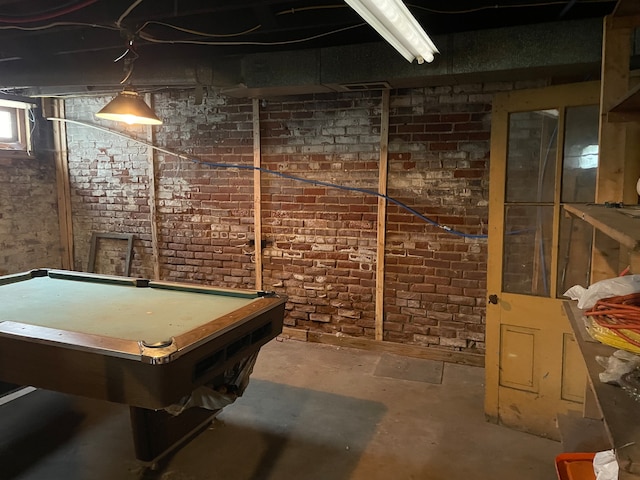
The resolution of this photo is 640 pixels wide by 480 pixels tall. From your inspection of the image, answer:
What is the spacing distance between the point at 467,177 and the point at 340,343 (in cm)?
188

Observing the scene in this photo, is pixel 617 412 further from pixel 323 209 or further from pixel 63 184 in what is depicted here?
pixel 63 184

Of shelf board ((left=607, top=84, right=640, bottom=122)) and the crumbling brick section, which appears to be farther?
the crumbling brick section

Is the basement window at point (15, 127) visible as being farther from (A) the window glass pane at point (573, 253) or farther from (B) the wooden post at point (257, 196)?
(A) the window glass pane at point (573, 253)

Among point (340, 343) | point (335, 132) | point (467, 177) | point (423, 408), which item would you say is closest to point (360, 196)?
point (335, 132)

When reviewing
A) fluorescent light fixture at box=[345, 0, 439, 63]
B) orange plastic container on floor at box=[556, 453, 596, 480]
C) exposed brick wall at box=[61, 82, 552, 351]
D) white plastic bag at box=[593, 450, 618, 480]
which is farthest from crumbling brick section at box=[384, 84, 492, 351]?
white plastic bag at box=[593, 450, 618, 480]

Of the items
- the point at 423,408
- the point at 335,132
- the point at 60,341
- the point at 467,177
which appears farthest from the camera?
the point at 335,132

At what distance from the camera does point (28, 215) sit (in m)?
4.95

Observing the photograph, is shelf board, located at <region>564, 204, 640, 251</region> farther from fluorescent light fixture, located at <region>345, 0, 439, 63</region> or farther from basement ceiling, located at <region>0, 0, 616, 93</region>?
basement ceiling, located at <region>0, 0, 616, 93</region>

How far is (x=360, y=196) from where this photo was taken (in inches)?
159

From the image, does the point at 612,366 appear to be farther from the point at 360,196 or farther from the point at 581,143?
the point at 360,196

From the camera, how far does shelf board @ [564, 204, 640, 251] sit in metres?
0.95

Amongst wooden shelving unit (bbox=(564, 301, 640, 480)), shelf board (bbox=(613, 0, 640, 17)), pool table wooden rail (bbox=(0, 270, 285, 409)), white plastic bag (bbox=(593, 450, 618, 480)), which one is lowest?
white plastic bag (bbox=(593, 450, 618, 480))

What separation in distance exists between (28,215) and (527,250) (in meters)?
4.97

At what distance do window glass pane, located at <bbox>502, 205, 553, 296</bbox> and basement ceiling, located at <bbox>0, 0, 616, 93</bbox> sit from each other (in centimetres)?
119
